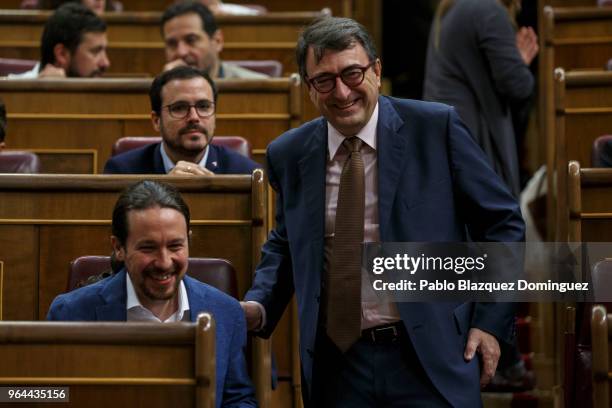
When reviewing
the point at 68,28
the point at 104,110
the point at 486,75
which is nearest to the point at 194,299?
the point at 104,110

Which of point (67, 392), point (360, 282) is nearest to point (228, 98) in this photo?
point (360, 282)

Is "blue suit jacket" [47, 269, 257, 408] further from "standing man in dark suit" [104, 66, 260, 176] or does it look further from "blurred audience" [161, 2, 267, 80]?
"blurred audience" [161, 2, 267, 80]

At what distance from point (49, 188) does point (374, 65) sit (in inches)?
18.2

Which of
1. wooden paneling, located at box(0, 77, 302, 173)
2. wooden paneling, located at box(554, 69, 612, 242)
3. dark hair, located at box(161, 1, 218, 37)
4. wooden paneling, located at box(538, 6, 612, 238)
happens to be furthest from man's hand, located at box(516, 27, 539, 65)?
dark hair, located at box(161, 1, 218, 37)

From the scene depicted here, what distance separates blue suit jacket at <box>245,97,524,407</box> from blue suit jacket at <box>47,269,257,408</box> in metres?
0.05

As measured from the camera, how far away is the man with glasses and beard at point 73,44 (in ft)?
6.19

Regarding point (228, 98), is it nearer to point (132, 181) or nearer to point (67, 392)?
point (132, 181)

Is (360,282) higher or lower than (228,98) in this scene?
lower

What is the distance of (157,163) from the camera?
148 cm

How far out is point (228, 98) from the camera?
1729 mm

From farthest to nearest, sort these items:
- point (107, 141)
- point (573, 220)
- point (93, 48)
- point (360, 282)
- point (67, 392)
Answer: point (93, 48), point (107, 141), point (573, 220), point (360, 282), point (67, 392)

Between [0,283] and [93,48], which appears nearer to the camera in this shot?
[0,283]

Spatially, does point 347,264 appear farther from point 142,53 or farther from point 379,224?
point 142,53

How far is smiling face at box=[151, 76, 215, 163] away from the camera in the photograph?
57.7 inches
